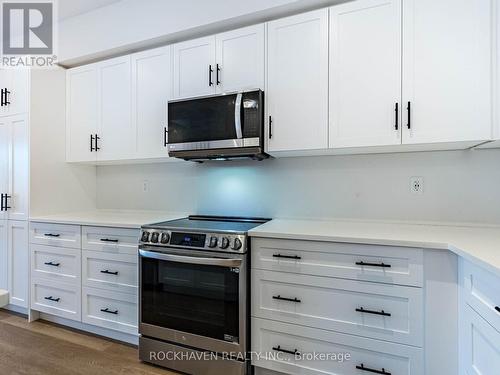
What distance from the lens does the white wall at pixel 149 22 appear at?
76.4 inches

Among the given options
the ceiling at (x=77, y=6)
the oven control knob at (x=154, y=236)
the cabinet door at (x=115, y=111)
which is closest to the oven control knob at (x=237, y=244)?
the oven control knob at (x=154, y=236)

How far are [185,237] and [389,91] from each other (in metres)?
1.55

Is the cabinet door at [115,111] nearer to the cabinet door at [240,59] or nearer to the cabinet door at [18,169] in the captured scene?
the cabinet door at [18,169]

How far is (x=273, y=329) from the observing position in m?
1.65

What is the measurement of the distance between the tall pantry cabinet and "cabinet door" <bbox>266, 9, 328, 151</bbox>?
220cm

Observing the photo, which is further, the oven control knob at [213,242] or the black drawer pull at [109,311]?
the black drawer pull at [109,311]

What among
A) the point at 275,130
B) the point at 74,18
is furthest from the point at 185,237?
the point at 74,18

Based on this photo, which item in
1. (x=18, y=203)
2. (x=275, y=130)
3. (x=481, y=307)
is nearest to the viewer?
(x=481, y=307)

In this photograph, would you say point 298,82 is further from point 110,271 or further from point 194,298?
point 110,271

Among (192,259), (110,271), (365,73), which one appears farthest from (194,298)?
(365,73)

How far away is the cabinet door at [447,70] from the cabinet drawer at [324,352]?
45.4 inches

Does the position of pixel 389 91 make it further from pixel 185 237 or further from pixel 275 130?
pixel 185 237

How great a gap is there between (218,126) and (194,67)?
0.56 meters

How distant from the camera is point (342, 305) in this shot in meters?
1.51
